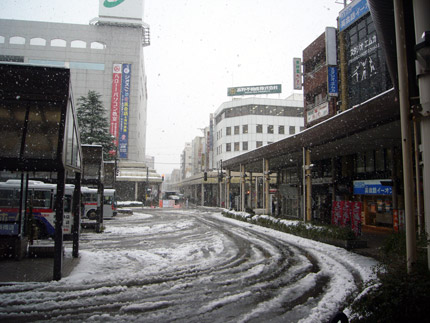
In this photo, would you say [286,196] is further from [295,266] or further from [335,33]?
[295,266]

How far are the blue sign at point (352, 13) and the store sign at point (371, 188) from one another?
1146 cm

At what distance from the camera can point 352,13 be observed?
22.0 m

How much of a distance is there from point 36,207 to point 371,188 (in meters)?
19.4

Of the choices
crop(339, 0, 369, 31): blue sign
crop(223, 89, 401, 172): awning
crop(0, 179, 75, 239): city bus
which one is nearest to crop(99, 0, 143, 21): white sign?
crop(339, 0, 369, 31): blue sign

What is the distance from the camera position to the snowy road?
18.2 ft

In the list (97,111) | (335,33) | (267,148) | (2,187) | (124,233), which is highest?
(335,33)

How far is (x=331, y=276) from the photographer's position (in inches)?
322

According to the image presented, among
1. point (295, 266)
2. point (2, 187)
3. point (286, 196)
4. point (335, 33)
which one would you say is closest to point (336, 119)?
point (295, 266)

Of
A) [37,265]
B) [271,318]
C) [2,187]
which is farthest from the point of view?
[2,187]

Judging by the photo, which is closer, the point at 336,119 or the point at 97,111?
the point at 336,119

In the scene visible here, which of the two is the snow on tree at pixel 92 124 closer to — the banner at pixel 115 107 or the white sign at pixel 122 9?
the banner at pixel 115 107

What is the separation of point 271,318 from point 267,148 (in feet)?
62.8

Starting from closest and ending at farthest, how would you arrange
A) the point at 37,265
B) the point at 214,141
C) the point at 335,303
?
the point at 335,303
the point at 37,265
the point at 214,141

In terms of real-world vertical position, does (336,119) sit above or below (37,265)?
above
